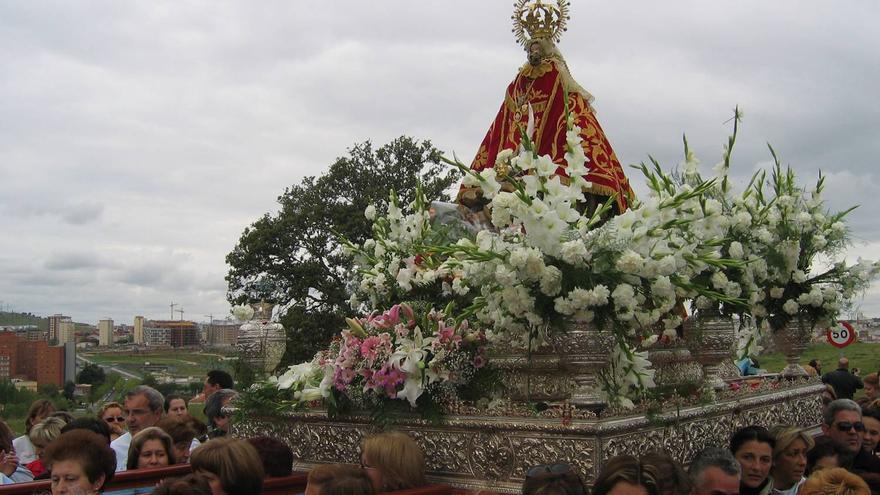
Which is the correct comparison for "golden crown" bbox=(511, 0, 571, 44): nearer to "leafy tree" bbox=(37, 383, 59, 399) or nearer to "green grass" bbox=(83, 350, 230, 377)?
"green grass" bbox=(83, 350, 230, 377)

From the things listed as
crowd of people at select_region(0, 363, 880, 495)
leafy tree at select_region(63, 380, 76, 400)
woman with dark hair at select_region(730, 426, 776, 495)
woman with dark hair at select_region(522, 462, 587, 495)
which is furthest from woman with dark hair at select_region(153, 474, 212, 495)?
leafy tree at select_region(63, 380, 76, 400)

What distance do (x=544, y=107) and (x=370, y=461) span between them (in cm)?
442

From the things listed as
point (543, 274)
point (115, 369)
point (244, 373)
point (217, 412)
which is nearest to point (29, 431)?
point (217, 412)

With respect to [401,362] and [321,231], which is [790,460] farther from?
[321,231]

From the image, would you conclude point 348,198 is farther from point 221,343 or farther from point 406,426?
point 406,426

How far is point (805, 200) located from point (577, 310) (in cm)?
363

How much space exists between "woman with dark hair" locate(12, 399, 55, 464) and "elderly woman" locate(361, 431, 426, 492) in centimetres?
320

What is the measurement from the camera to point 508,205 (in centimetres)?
492

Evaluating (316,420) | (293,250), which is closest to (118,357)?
(293,250)

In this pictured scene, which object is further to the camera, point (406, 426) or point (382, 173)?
point (382, 173)

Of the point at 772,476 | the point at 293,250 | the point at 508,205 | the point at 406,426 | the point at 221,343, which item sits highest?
the point at 293,250

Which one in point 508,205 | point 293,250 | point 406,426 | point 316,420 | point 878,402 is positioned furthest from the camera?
point 293,250

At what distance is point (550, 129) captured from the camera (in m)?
8.39

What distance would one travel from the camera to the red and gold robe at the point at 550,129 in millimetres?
7801
